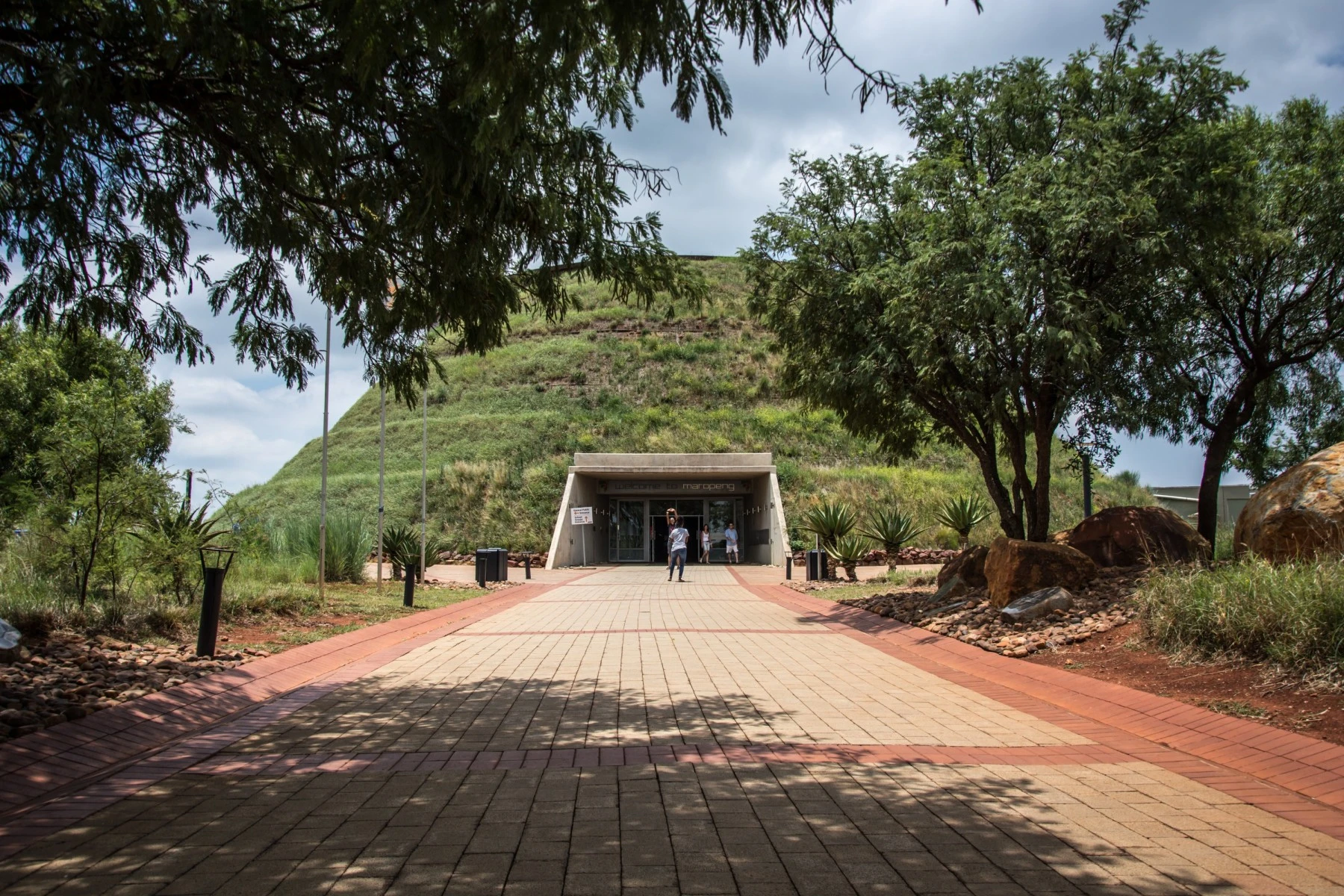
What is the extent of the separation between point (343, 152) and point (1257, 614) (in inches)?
293

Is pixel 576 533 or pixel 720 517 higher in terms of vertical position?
pixel 720 517

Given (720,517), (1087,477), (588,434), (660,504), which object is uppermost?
(588,434)

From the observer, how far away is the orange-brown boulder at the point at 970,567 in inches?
539

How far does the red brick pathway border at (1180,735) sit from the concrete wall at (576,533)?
24921 mm

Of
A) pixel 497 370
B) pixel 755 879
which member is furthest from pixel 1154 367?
pixel 497 370

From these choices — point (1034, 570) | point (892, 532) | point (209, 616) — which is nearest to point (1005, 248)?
point (1034, 570)

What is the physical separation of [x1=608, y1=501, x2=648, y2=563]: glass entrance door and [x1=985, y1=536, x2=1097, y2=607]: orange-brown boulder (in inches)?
1199

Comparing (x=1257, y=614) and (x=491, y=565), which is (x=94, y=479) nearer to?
(x=1257, y=614)

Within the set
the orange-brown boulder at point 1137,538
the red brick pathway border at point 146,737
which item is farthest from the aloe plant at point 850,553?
the red brick pathway border at point 146,737

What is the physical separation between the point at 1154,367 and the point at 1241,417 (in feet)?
10.7

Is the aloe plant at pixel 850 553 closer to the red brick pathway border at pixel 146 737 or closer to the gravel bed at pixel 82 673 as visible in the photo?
the red brick pathway border at pixel 146 737

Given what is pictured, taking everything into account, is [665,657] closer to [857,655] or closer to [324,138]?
[857,655]

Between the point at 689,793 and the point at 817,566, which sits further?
the point at 817,566

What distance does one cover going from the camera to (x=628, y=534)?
1670 inches
